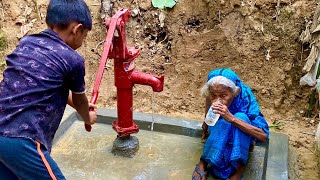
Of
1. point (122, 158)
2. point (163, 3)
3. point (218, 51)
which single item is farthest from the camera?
point (163, 3)

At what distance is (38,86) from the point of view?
155 centimetres

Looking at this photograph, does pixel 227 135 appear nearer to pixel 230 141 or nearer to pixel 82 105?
pixel 230 141

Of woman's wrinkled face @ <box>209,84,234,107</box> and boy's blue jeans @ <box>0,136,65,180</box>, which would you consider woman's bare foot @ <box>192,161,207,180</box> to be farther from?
boy's blue jeans @ <box>0,136,65,180</box>

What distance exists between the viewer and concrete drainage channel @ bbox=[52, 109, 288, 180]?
2.25 m

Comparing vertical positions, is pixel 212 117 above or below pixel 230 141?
above

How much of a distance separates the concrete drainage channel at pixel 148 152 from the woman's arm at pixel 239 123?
0.14m

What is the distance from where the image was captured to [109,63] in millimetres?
3414

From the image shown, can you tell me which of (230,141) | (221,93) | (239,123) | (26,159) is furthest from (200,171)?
(26,159)

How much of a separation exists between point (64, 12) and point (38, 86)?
0.30 metres

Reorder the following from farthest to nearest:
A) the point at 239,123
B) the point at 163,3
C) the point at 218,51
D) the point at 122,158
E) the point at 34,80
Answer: the point at 163,3 → the point at 218,51 → the point at 122,158 → the point at 239,123 → the point at 34,80

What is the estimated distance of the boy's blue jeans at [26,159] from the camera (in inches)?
60.6

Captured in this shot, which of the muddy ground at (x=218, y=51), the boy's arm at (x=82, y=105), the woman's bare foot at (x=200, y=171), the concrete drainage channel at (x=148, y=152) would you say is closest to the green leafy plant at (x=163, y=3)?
the muddy ground at (x=218, y=51)

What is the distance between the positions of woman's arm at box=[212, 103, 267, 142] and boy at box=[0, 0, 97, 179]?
78 cm

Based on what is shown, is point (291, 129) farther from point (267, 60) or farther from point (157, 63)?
point (157, 63)
